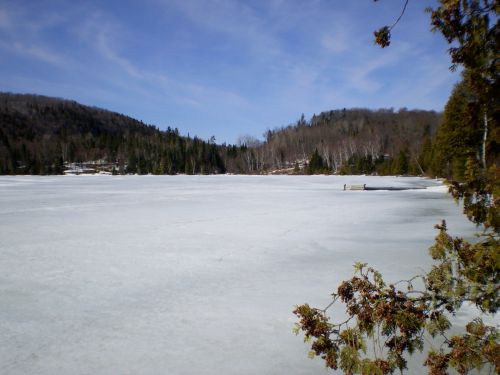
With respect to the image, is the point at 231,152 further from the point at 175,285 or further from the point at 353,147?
the point at 175,285

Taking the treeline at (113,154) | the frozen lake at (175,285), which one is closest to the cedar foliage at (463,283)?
the frozen lake at (175,285)

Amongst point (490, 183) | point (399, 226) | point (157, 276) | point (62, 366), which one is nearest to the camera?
point (490, 183)

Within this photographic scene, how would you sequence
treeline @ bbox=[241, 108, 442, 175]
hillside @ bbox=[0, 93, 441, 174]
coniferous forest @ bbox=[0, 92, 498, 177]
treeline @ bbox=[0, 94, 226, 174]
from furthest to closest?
treeline @ bbox=[0, 94, 226, 174] → hillside @ bbox=[0, 93, 441, 174] → coniferous forest @ bbox=[0, 92, 498, 177] → treeline @ bbox=[241, 108, 442, 175]

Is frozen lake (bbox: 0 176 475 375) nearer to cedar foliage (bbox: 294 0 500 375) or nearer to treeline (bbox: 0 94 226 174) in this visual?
cedar foliage (bbox: 294 0 500 375)

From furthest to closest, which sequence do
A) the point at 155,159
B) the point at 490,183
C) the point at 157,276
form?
1. the point at 155,159
2. the point at 157,276
3. the point at 490,183

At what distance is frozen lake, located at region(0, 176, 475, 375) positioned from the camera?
329cm

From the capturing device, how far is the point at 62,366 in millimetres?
3092

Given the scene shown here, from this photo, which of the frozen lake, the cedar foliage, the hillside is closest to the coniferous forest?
the hillside

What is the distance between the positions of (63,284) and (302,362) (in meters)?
3.91

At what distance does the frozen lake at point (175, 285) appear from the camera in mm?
3287

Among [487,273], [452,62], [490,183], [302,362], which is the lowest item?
[302,362]

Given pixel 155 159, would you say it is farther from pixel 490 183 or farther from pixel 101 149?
pixel 490 183

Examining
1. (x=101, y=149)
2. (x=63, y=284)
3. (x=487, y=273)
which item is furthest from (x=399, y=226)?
(x=101, y=149)

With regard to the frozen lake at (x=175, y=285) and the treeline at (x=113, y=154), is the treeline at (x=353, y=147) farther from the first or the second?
the frozen lake at (x=175, y=285)
